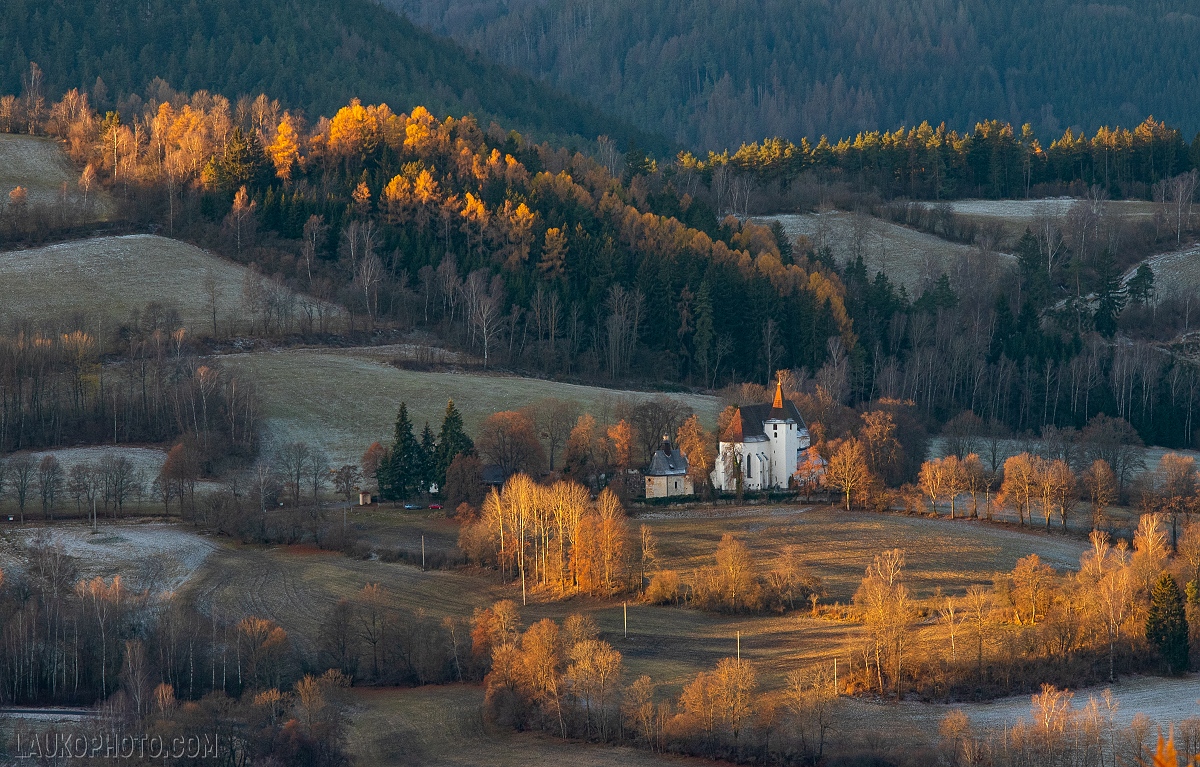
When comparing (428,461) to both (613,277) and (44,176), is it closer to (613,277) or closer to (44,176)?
(613,277)

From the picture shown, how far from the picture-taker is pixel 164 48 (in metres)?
189

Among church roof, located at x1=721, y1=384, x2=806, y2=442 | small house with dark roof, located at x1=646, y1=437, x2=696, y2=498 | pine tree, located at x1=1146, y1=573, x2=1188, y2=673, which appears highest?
church roof, located at x1=721, y1=384, x2=806, y2=442

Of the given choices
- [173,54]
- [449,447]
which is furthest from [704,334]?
[173,54]

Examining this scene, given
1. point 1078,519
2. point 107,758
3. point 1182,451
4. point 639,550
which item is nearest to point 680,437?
point 639,550

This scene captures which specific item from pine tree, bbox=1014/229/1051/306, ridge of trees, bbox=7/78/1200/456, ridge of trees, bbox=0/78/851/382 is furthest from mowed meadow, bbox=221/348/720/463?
pine tree, bbox=1014/229/1051/306

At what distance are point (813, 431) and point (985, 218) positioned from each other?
2800 inches

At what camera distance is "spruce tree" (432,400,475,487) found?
A: 85312mm

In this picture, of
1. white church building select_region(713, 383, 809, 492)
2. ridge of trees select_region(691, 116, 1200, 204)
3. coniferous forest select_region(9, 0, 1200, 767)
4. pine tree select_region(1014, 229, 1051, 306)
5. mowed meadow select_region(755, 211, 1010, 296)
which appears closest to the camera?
coniferous forest select_region(9, 0, 1200, 767)

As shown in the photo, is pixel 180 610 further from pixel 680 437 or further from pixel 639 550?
pixel 680 437

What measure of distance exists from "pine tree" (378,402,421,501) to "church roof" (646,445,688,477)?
13.7m

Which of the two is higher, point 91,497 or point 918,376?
point 918,376

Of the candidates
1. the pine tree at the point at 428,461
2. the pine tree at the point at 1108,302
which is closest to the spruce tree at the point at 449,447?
the pine tree at the point at 428,461

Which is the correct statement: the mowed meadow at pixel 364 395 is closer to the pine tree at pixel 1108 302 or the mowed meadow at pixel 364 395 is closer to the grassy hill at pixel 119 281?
the grassy hill at pixel 119 281

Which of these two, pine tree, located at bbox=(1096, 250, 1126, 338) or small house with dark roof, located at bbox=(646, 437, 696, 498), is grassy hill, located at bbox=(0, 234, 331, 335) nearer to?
small house with dark roof, located at bbox=(646, 437, 696, 498)
